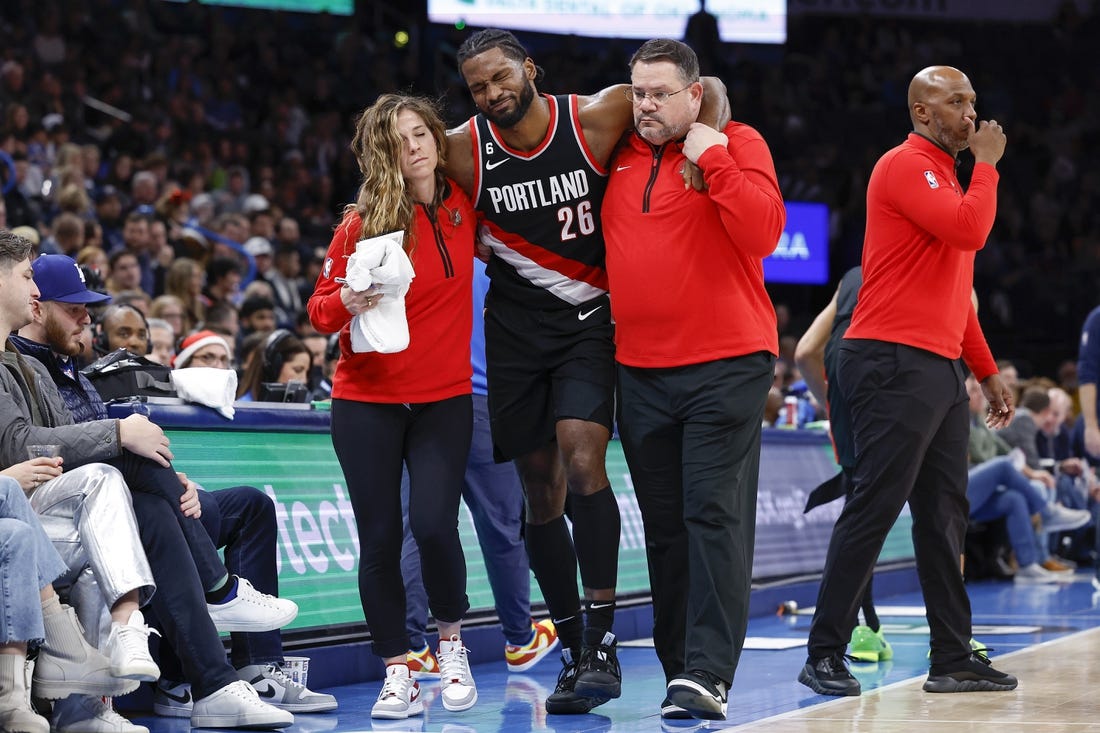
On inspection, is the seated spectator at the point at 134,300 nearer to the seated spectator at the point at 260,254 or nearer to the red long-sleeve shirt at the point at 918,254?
the seated spectator at the point at 260,254

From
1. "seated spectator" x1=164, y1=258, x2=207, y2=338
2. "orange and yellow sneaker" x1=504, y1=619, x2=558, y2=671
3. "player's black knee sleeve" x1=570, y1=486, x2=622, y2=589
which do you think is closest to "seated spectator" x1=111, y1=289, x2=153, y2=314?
"seated spectator" x1=164, y1=258, x2=207, y2=338

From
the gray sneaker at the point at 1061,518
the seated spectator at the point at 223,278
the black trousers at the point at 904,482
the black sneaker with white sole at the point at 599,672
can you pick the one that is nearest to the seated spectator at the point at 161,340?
the seated spectator at the point at 223,278

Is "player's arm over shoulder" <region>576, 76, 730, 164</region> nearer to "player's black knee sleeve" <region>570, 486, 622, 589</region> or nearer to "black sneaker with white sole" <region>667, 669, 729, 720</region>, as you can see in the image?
"player's black knee sleeve" <region>570, 486, 622, 589</region>

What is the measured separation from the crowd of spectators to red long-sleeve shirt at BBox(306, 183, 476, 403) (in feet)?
11.9

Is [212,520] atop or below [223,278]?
below

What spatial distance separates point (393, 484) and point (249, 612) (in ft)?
2.14

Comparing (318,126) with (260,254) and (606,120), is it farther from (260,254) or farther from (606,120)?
(606,120)

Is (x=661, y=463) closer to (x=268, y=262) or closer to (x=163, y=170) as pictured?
(x=268, y=262)

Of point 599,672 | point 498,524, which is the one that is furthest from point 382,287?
point 498,524

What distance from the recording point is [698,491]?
4.53m

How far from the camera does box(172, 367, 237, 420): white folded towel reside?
5.45 m

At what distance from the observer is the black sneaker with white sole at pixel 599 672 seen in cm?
470

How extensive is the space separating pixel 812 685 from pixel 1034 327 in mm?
15542

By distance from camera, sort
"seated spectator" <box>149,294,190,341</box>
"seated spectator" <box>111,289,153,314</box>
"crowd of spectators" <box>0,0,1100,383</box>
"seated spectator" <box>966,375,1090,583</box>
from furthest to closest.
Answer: "crowd of spectators" <box>0,0,1100,383</box>, "seated spectator" <box>966,375,1090,583</box>, "seated spectator" <box>149,294,190,341</box>, "seated spectator" <box>111,289,153,314</box>
